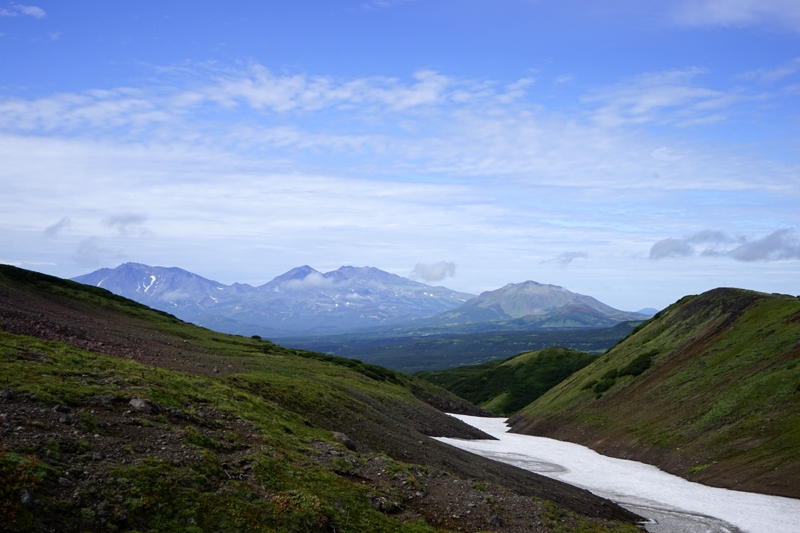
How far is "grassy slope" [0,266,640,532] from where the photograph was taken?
21.1 meters

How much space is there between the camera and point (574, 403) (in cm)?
10825

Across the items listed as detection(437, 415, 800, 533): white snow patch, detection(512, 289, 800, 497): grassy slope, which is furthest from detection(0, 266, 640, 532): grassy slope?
detection(512, 289, 800, 497): grassy slope

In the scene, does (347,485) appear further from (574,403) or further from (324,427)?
(574,403)

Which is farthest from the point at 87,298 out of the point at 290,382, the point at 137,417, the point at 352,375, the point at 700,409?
the point at 700,409

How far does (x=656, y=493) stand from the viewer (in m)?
58.7

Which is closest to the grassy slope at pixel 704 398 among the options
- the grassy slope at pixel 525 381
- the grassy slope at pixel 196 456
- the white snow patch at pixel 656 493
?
the white snow patch at pixel 656 493

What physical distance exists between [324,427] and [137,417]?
2235 centimetres

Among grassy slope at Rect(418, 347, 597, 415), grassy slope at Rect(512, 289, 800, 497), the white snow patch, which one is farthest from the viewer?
grassy slope at Rect(418, 347, 597, 415)

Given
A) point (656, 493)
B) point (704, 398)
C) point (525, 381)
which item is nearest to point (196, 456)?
point (656, 493)

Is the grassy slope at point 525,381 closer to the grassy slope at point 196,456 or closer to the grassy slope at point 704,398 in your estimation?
the grassy slope at point 704,398

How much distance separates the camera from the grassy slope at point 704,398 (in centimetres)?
6131

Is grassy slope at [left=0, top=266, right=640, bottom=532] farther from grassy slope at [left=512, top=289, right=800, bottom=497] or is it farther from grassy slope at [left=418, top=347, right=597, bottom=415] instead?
grassy slope at [left=418, top=347, right=597, bottom=415]

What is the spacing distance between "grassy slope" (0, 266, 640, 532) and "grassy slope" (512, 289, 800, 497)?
904 inches

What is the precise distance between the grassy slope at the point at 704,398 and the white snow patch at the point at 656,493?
110 inches
